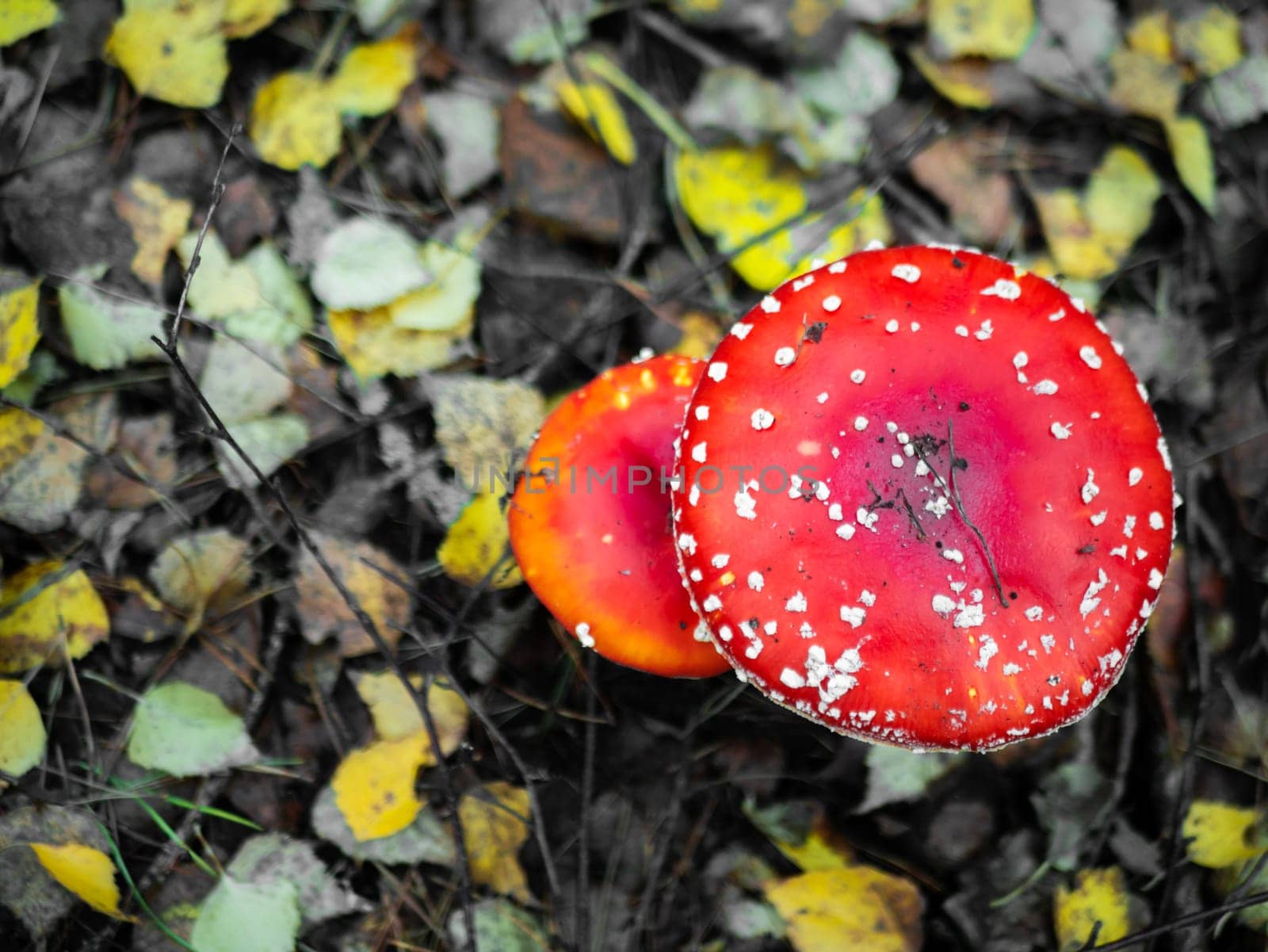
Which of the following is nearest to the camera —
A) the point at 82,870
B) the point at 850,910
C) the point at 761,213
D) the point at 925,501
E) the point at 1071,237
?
the point at 925,501

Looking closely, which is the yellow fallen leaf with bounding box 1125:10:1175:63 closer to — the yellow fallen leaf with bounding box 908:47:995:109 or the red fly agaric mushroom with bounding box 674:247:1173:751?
the yellow fallen leaf with bounding box 908:47:995:109

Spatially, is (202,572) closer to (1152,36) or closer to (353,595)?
(353,595)

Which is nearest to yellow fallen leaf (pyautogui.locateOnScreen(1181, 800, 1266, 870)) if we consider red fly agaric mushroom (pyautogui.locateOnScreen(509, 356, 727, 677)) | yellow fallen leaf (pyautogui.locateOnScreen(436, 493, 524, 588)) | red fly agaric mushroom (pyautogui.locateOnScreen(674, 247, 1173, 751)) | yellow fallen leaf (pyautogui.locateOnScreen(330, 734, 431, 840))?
red fly agaric mushroom (pyautogui.locateOnScreen(674, 247, 1173, 751))

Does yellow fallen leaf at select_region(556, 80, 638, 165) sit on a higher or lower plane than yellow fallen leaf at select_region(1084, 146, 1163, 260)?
higher

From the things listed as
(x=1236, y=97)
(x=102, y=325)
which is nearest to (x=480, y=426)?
(x=102, y=325)

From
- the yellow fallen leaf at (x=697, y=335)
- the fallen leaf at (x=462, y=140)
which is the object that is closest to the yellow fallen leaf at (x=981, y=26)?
the yellow fallen leaf at (x=697, y=335)
